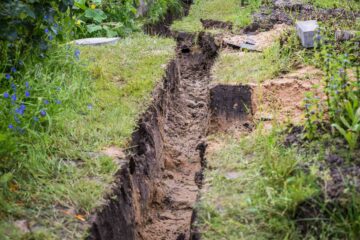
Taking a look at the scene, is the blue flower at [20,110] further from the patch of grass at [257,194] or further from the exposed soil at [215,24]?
the exposed soil at [215,24]

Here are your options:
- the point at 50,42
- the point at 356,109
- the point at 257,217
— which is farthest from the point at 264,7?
the point at 257,217

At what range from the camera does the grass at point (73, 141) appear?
2.51m

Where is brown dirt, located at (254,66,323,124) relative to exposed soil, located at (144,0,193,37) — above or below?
below

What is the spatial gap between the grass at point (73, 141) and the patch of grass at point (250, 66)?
0.65 metres

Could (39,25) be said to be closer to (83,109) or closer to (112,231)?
(83,109)

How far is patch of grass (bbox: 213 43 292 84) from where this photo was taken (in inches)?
174

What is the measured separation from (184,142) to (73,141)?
1.64 m

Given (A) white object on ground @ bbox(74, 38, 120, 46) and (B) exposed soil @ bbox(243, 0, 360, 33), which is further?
(B) exposed soil @ bbox(243, 0, 360, 33)

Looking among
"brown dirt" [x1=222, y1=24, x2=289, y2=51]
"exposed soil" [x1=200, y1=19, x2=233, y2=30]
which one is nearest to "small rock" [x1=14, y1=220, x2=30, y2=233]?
"brown dirt" [x1=222, y1=24, x2=289, y2=51]

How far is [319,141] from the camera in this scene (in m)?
2.88

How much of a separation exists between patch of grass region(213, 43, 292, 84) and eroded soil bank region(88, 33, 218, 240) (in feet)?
1.54

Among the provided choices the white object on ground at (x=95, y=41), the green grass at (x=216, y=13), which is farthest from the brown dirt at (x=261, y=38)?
the white object on ground at (x=95, y=41)

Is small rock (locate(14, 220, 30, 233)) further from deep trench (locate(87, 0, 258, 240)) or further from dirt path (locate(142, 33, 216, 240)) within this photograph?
dirt path (locate(142, 33, 216, 240))

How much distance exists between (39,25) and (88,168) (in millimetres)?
1426
